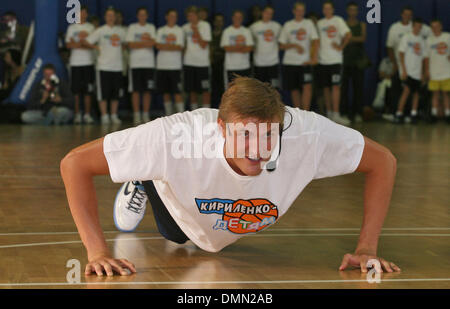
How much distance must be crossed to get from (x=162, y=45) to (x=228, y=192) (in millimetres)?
11227

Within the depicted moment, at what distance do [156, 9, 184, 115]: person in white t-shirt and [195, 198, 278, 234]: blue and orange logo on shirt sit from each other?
11095mm

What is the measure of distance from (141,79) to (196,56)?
1.08 meters

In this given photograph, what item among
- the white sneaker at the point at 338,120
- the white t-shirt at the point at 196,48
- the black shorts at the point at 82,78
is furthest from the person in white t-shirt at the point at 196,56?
the white sneaker at the point at 338,120

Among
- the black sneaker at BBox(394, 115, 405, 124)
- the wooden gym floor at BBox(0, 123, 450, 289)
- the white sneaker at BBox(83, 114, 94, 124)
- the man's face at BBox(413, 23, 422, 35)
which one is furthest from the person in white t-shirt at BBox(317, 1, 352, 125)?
the wooden gym floor at BBox(0, 123, 450, 289)

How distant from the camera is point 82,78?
47.6 ft

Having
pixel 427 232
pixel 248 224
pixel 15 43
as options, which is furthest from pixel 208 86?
pixel 248 224

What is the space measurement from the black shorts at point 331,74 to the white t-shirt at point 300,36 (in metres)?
0.34

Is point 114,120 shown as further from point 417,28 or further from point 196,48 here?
point 417,28

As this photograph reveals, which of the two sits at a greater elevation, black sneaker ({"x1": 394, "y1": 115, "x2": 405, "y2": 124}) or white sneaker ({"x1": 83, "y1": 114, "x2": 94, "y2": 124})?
white sneaker ({"x1": 83, "y1": 114, "x2": 94, "y2": 124})

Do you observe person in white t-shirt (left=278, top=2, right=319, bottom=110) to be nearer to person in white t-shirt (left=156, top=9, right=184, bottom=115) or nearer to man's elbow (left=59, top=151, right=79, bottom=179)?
person in white t-shirt (left=156, top=9, right=184, bottom=115)

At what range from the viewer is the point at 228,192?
145 inches

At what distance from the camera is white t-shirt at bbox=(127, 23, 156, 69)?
47.9ft

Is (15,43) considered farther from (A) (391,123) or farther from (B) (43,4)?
(A) (391,123)

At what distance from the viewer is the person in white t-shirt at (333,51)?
1466 cm
